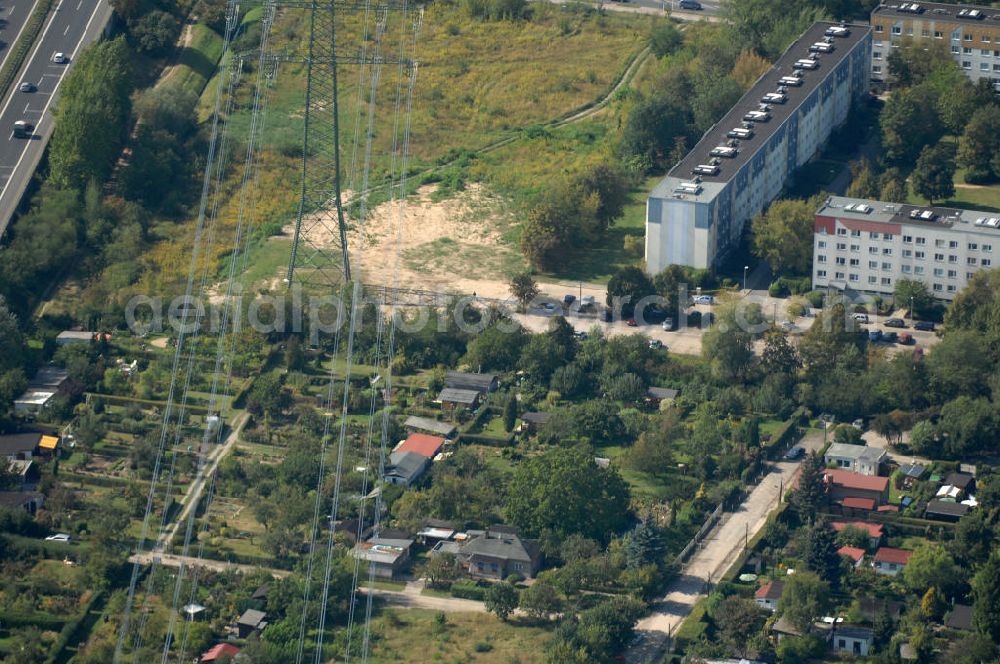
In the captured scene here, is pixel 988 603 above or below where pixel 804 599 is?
above

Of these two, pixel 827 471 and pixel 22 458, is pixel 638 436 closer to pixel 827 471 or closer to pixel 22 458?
pixel 827 471

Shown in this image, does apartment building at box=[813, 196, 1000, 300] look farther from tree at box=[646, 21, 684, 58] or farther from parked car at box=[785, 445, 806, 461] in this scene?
tree at box=[646, 21, 684, 58]

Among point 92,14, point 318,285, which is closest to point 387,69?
point 92,14

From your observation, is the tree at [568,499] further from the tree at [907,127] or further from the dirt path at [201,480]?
the tree at [907,127]

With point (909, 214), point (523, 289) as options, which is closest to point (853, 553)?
point (523, 289)

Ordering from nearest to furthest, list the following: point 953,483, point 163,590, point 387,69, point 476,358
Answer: point 163,590 < point 953,483 < point 476,358 < point 387,69

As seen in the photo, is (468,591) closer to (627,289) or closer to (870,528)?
(870,528)
